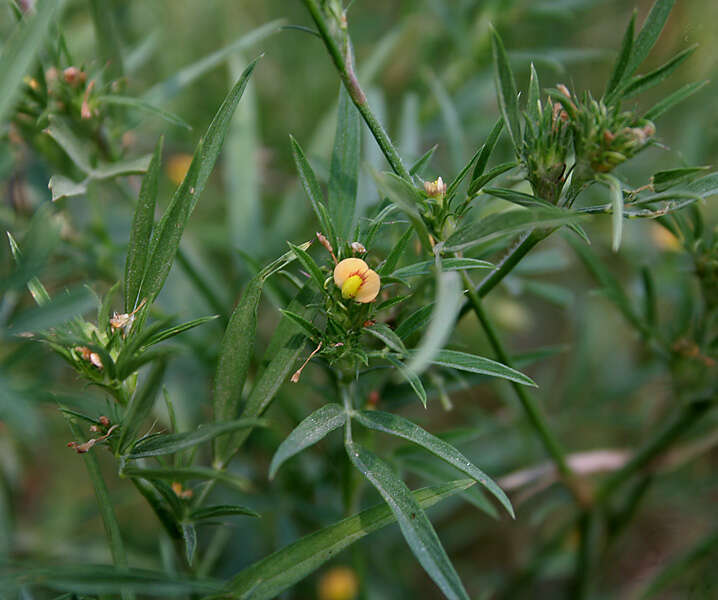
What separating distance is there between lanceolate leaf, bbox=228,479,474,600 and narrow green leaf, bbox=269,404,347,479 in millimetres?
90

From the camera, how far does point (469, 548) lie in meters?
1.61

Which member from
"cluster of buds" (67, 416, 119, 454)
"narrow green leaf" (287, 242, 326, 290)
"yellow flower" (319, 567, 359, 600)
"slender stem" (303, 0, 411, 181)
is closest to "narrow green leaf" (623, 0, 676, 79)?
"slender stem" (303, 0, 411, 181)

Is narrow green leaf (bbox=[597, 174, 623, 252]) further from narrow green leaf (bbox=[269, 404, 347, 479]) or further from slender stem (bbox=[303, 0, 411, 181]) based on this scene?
narrow green leaf (bbox=[269, 404, 347, 479])

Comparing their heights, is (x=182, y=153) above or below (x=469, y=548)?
above

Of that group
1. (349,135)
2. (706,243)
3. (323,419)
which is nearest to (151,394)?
(323,419)

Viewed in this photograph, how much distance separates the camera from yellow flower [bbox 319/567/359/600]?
1231 millimetres

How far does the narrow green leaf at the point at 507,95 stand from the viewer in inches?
23.4

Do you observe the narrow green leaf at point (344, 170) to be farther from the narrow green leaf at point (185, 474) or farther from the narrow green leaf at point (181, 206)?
the narrow green leaf at point (185, 474)

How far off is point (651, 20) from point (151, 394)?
56cm

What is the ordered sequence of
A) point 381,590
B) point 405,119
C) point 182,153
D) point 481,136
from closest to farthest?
point 405,119
point 381,590
point 481,136
point 182,153

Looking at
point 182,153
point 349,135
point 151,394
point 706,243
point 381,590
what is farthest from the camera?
point 182,153

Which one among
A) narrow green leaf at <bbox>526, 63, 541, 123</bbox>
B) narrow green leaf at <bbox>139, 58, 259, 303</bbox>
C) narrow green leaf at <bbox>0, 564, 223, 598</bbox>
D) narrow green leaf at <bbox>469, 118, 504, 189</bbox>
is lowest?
narrow green leaf at <bbox>0, 564, 223, 598</bbox>

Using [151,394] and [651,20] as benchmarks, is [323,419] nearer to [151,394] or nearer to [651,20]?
[151,394]

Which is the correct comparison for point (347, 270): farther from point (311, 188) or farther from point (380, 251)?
point (380, 251)
